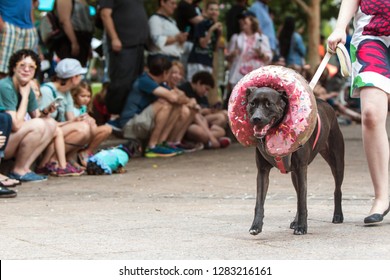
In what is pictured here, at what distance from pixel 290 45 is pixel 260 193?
47.3 ft

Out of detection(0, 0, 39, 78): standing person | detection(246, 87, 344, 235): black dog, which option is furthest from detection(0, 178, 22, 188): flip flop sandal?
detection(246, 87, 344, 235): black dog

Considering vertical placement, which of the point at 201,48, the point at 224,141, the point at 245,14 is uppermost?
the point at 245,14

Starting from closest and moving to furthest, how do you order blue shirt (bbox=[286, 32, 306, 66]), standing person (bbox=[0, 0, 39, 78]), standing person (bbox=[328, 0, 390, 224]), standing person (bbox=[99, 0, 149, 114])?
1. standing person (bbox=[328, 0, 390, 224])
2. standing person (bbox=[0, 0, 39, 78])
3. standing person (bbox=[99, 0, 149, 114])
4. blue shirt (bbox=[286, 32, 306, 66])

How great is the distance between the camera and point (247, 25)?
16250mm

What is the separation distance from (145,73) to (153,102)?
406 millimetres

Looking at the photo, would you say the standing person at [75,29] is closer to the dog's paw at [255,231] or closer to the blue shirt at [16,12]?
the blue shirt at [16,12]

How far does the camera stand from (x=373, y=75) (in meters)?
6.82

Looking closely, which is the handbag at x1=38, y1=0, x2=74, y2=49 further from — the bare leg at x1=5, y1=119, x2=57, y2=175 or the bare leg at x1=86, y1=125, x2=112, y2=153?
the bare leg at x1=5, y1=119, x2=57, y2=175

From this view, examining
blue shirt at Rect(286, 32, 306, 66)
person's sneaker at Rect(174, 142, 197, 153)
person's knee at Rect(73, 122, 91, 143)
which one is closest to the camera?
person's knee at Rect(73, 122, 91, 143)

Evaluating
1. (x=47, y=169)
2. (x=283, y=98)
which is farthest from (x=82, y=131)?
(x=283, y=98)

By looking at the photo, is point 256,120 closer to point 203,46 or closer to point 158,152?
point 158,152

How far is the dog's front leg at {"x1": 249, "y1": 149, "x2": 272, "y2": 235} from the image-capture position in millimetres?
6449

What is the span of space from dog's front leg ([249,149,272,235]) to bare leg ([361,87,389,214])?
821 mm

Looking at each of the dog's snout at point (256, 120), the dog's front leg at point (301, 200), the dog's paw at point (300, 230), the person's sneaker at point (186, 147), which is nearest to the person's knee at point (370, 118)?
the dog's front leg at point (301, 200)
